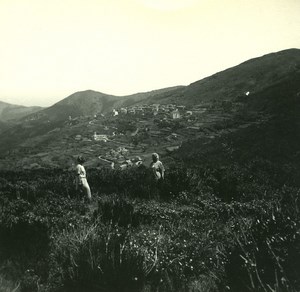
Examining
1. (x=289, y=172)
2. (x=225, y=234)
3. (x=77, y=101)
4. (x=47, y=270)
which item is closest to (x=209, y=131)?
(x=289, y=172)

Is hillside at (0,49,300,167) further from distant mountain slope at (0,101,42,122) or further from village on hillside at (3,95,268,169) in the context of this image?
distant mountain slope at (0,101,42,122)

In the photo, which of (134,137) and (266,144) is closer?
(266,144)

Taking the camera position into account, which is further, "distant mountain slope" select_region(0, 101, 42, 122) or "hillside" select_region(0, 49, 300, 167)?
"distant mountain slope" select_region(0, 101, 42, 122)

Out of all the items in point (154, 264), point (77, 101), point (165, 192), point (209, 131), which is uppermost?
point (154, 264)

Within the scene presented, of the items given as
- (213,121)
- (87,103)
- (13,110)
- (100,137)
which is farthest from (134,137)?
(13,110)

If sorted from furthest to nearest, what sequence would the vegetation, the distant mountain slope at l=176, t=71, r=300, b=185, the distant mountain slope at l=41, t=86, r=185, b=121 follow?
the distant mountain slope at l=41, t=86, r=185, b=121 → the distant mountain slope at l=176, t=71, r=300, b=185 → the vegetation

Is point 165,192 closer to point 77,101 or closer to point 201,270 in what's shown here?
point 201,270

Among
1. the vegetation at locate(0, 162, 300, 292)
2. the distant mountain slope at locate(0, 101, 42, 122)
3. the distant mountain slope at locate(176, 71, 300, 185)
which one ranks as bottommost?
the distant mountain slope at locate(0, 101, 42, 122)

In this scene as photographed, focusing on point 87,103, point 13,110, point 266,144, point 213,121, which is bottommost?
point 13,110

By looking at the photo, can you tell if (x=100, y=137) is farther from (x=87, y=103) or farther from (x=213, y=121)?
(x=87, y=103)

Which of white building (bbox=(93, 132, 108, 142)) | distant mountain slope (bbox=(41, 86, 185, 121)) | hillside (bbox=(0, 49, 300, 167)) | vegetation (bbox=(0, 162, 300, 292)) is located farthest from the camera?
distant mountain slope (bbox=(41, 86, 185, 121))

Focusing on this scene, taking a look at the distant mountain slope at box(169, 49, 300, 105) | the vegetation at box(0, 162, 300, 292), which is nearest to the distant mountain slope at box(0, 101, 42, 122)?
the distant mountain slope at box(169, 49, 300, 105)
